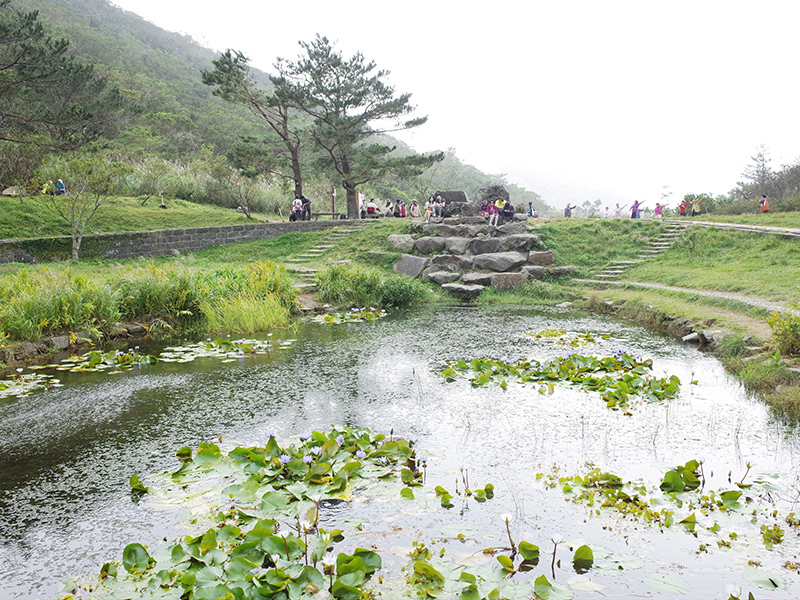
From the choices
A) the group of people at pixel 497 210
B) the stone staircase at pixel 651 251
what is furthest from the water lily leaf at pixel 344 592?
the group of people at pixel 497 210

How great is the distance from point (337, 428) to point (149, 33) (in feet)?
293

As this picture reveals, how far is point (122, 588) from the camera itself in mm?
2498

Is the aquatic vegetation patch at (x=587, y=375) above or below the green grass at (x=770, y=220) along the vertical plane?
below

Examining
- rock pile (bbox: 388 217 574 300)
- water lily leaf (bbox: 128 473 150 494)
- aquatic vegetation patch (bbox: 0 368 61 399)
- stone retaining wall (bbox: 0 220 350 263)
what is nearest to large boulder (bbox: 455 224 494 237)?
rock pile (bbox: 388 217 574 300)

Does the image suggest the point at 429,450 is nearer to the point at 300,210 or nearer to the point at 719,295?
the point at 719,295

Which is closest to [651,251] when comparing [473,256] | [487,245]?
[487,245]

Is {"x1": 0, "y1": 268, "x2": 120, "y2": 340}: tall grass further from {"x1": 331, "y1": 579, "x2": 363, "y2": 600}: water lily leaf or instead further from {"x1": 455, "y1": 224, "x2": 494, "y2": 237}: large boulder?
{"x1": 455, "y1": 224, "x2": 494, "y2": 237}: large boulder

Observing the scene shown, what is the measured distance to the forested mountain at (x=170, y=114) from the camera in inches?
1091

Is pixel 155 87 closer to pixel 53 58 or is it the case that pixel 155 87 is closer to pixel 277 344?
pixel 53 58

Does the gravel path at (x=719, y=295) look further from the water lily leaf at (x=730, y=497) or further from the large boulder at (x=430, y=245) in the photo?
the water lily leaf at (x=730, y=497)

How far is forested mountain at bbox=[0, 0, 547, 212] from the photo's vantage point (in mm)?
27703

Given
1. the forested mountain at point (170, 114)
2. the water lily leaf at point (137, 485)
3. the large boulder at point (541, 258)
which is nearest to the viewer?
the water lily leaf at point (137, 485)

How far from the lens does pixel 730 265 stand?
12.7 meters

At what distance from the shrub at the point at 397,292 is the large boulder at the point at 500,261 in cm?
272
